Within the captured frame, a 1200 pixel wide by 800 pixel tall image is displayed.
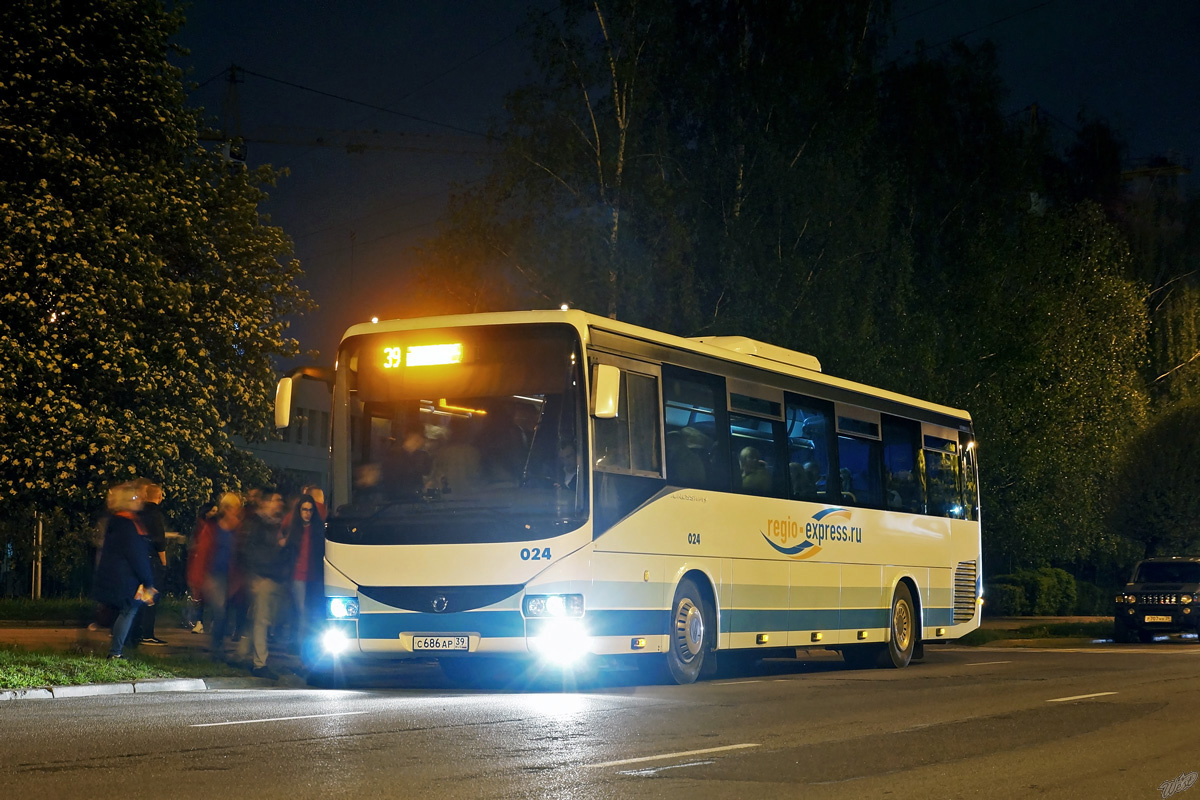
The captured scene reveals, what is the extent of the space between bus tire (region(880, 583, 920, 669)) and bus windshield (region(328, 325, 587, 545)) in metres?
8.44

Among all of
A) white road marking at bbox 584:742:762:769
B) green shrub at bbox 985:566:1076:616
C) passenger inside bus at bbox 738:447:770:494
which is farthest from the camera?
green shrub at bbox 985:566:1076:616

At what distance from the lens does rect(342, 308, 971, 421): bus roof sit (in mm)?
15328

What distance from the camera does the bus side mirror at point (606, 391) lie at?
14.5 metres

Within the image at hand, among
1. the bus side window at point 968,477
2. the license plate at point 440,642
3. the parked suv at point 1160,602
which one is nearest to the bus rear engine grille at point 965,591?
the bus side window at point 968,477

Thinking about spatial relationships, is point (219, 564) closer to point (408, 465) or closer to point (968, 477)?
point (408, 465)

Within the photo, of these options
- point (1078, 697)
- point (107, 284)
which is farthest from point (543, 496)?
point (107, 284)

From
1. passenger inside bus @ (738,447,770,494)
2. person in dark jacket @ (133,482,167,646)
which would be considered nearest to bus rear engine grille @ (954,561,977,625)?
passenger inside bus @ (738,447,770,494)

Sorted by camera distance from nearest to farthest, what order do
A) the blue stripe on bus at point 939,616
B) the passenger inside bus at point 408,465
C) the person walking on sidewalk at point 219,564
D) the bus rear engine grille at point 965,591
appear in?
the passenger inside bus at point 408,465, the person walking on sidewalk at point 219,564, the blue stripe on bus at point 939,616, the bus rear engine grille at point 965,591

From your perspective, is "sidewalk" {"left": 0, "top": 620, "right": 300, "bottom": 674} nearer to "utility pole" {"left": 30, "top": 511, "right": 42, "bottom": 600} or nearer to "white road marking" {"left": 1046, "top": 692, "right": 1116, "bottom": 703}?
"white road marking" {"left": 1046, "top": 692, "right": 1116, "bottom": 703}

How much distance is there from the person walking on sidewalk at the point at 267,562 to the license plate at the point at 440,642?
2739mm

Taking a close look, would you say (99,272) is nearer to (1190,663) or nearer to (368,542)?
(368,542)

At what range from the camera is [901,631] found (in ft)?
72.9

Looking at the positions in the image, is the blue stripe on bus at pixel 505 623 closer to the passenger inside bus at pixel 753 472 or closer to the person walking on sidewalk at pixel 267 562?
the passenger inside bus at pixel 753 472

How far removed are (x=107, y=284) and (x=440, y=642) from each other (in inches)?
627
